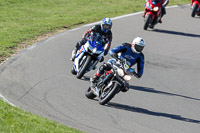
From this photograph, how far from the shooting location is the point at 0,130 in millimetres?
7660

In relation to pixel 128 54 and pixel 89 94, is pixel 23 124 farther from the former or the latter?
pixel 128 54

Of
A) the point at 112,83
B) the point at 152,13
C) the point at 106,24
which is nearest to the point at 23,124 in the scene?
the point at 112,83

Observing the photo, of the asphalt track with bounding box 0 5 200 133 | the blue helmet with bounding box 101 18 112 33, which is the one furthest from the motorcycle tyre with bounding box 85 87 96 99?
the blue helmet with bounding box 101 18 112 33

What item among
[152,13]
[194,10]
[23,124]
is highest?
[23,124]

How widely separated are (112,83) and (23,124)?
316cm

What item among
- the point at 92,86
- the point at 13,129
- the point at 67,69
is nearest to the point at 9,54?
the point at 67,69

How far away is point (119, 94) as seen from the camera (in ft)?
39.5

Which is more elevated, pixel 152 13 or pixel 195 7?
pixel 152 13

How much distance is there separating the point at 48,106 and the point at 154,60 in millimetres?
5964

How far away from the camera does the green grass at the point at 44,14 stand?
55.8 ft

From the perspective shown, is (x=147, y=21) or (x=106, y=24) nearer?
(x=106, y=24)

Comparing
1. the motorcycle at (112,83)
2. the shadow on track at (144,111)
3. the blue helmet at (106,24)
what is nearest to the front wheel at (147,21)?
the blue helmet at (106,24)

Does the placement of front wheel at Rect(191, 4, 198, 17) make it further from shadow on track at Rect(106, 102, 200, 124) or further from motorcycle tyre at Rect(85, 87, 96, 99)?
shadow on track at Rect(106, 102, 200, 124)

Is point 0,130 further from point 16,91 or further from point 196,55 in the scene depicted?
point 196,55
